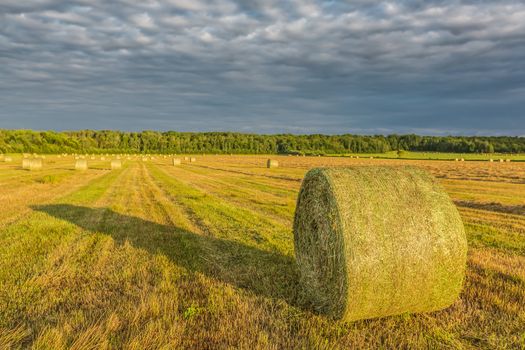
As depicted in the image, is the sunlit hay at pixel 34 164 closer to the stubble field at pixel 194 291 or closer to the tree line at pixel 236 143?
the stubble field at pixel 194 291

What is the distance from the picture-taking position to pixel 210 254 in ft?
31.2

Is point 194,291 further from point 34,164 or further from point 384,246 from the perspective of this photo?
point 34,164

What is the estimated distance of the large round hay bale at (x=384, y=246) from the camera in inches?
238

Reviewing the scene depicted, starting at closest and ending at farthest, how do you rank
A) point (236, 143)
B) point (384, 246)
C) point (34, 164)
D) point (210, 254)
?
1. point (384, 246)
2. point (210, 254)
3. point (34, 164)
4. point (236, 143)

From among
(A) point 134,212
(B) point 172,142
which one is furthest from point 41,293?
(B) point 172,142

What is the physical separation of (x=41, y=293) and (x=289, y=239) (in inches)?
246

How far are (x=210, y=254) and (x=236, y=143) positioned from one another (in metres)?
149

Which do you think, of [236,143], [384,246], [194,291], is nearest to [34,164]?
[194,291]

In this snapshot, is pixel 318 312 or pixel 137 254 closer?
pixel 318 312

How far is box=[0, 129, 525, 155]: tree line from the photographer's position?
4862 inches

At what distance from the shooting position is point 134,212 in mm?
15359

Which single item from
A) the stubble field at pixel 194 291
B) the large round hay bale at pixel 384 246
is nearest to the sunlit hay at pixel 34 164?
the stubble field at pixel 194 291

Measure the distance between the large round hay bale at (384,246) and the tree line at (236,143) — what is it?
4657 inches

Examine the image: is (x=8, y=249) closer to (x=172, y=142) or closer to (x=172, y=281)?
(x=172, y=281)
